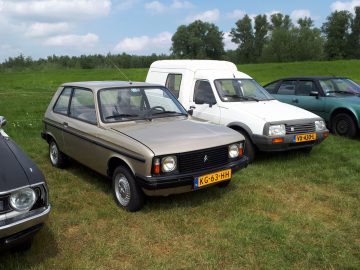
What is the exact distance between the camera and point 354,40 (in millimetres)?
86562

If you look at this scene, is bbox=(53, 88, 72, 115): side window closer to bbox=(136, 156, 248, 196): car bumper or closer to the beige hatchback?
the beige hatchback

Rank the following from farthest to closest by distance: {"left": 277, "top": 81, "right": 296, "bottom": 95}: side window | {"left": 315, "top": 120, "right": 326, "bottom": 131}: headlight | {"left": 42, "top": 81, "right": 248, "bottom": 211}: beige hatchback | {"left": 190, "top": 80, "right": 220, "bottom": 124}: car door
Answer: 1. {"left": 277, "top": 81, "right": 296, "bottom": 95}: side window
2. {"left": 190, "top": 80, "right": 220, "bottom": 124}: car door
3. {"left": 315, "top": 120, "right": 326, "bottom": 131}: headlight
4. {"left": 42, "top": 81, "right": 248, "bottom": 211}: beige hatchback

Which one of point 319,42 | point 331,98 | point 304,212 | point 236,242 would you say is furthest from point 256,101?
point 319,42

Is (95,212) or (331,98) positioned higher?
(331,98)

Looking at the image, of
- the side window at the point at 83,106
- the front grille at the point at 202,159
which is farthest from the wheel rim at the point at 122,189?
the side window at the point at 83,106

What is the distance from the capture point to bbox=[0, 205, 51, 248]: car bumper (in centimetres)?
325

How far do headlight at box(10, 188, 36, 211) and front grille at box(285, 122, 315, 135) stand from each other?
15.5 ft

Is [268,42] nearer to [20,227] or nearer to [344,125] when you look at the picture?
[344,125]

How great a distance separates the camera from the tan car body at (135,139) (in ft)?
15.1

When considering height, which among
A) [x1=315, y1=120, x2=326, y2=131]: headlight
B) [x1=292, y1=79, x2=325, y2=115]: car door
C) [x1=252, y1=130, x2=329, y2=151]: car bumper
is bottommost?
[x1=252, y1=130, x2=329, y2=151]: car bumper

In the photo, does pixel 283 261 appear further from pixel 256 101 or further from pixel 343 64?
pixel 343 64

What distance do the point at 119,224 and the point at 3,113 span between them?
9791 mm

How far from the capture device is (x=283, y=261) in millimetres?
3801

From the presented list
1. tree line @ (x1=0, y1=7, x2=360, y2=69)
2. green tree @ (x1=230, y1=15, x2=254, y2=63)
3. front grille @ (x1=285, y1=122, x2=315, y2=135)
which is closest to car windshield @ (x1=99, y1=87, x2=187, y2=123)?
front grille @ (x1=285, y1=122, x2=315, y2=135)
